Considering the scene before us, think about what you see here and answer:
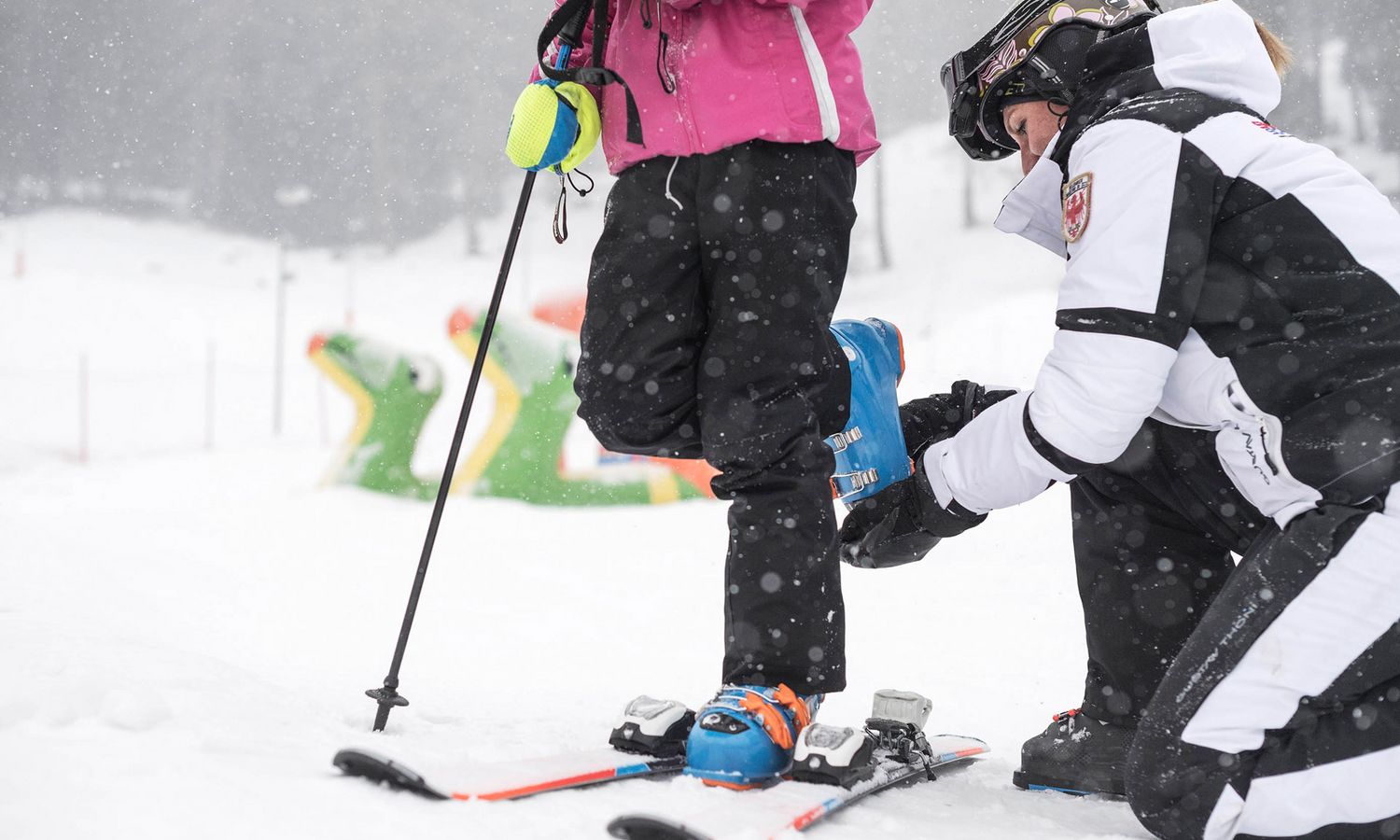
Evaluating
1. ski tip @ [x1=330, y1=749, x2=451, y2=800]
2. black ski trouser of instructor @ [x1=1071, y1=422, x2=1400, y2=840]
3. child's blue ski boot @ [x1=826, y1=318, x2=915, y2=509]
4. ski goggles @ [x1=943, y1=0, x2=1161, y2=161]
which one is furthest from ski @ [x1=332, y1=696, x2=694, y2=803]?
ski goggles @ [x1=943, y1=0, x2=1161, y2=161]

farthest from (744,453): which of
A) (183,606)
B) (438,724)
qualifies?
(183,606)

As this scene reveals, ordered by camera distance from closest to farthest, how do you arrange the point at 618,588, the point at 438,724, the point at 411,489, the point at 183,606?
1. the point at 438,724
2. the point at 183,606
3. the point at 618,588
4. the point at 411,489

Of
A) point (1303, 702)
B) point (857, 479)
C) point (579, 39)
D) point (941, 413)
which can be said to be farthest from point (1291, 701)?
point (579, 39)

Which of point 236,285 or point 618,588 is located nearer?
point 618,588

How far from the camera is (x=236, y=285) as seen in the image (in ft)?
92.9

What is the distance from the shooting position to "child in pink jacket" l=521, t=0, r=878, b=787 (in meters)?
1.72

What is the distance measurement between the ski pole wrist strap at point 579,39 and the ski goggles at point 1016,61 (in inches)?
26.3

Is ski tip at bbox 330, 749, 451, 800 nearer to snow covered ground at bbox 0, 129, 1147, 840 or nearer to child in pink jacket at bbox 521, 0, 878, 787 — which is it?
snow covered ground at bbox 0, 129, 1147, 840

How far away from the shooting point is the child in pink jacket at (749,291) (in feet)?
5.64

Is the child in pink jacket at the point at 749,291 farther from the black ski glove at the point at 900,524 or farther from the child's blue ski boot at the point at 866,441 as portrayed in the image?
the black ski glove at the point at 900,524

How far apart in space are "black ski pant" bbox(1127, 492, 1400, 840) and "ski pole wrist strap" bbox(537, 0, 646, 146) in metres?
1.25

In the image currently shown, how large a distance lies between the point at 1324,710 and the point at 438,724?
1.50 metres

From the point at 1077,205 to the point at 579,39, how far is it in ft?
3.35

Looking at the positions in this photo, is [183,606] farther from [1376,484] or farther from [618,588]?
[1376,484]
